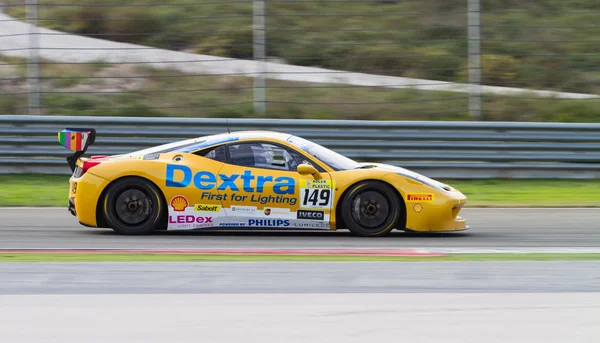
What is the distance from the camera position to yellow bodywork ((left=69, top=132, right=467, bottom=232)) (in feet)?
28.8

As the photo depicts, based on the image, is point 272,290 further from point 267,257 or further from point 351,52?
point 351,52

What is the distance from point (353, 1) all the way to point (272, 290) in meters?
10.8

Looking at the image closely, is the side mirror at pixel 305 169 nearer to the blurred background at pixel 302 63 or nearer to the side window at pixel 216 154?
the side window at pixel 216 154

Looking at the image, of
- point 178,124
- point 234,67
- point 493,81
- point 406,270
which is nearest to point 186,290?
point 406,270

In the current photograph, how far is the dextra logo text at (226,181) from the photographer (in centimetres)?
877

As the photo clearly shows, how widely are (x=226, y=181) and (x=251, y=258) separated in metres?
1.59

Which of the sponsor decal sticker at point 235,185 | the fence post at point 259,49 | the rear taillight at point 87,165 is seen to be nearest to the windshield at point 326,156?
the sponsor decal sticker at point 235,185

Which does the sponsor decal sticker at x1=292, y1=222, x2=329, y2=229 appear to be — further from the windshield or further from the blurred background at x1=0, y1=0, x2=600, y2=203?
the blurred background at x1=0, y1=0, x2=600, y2=203

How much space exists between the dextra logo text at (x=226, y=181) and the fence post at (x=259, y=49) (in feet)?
17.5

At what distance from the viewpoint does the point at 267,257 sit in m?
7.46

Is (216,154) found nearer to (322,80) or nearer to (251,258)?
(251,258)

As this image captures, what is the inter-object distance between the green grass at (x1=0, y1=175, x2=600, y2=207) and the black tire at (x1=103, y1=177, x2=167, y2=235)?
8.78ft

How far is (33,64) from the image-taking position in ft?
46.3
